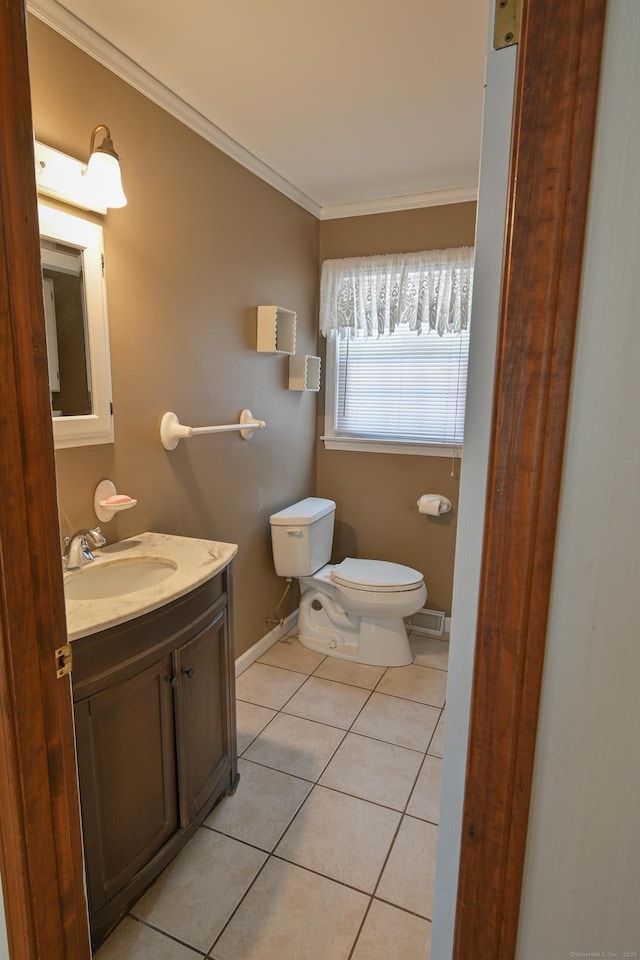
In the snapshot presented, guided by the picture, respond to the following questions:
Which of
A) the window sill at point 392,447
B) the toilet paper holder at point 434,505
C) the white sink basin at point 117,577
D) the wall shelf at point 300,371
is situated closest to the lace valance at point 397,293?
the wall shelf at point 300,371

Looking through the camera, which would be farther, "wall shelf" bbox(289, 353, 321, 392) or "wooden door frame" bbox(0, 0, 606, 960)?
"wall shelf" bbox(289, 353, 321, 392)

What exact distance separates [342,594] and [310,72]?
2251 mm

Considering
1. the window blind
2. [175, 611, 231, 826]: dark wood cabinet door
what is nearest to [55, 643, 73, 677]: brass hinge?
[175, 611, 231, 826]: dark wood cabinet door

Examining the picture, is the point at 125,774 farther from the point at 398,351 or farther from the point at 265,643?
the point at 398,351

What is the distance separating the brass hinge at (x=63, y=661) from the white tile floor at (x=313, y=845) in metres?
0.99

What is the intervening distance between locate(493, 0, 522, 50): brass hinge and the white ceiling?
4.02ft

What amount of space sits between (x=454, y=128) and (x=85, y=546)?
220 centimetres

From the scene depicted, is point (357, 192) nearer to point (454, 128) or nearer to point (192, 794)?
point (454, 128)

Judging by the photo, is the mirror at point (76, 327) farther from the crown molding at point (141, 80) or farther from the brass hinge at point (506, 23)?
the brass hinge at point (506, 23)

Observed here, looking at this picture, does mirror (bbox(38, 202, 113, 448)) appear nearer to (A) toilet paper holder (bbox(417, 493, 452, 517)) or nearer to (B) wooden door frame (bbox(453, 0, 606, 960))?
(B) wooden door frame (bbox(453, 0, 606, 960))

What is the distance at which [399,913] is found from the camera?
149 centimetres

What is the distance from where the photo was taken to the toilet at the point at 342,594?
2.73 m

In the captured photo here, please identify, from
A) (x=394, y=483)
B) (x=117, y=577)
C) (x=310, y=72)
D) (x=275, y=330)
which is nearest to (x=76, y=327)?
(x=117, y=577)

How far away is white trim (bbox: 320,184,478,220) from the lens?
2.76 metres
